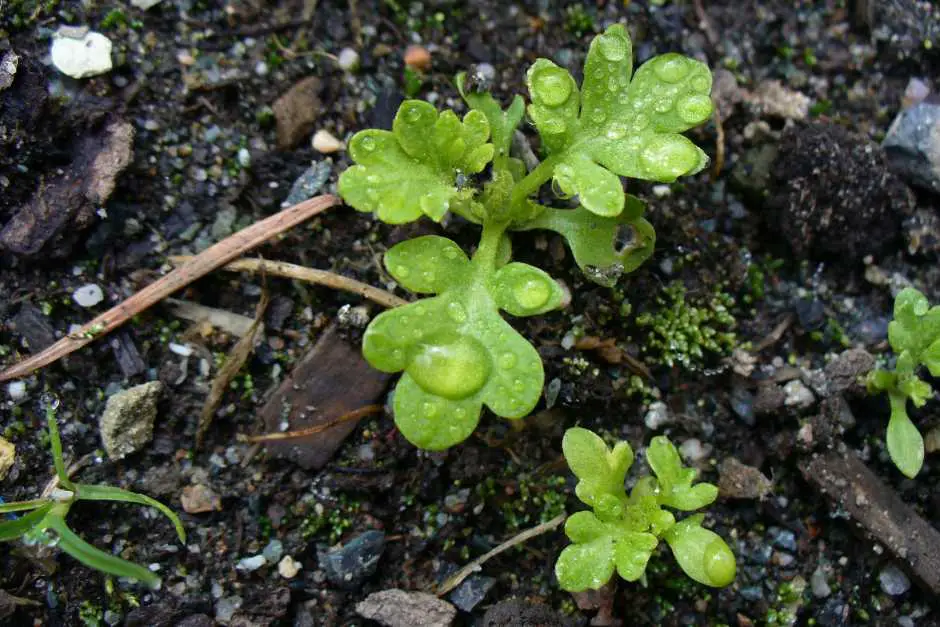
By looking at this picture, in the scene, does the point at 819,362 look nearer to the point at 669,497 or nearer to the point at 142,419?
the point at 669,497

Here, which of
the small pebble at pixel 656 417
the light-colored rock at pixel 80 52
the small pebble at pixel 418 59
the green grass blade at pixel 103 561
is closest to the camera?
the green grass blade at pixel 103 561

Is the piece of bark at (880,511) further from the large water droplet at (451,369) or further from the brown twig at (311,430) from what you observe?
the brown twig at (311,430)

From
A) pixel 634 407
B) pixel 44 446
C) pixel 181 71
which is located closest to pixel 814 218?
pixel 634 407

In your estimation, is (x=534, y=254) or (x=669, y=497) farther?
(x=534, y=254)

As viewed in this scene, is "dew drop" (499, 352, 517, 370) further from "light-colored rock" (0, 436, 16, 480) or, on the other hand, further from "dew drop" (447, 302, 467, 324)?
"light-colored rock" (0, 436, 16, 480)

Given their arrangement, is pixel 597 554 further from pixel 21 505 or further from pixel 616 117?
pixel 21 505

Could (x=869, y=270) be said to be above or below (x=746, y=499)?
above

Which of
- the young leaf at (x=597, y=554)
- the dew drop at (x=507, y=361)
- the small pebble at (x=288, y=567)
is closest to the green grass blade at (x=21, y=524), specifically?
the small pebble at (x=288, y=567)

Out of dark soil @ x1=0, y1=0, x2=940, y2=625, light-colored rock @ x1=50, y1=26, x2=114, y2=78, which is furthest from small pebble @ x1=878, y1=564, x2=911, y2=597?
light-colored rock @ x1=50, y1=26, x2=114, y2=78
